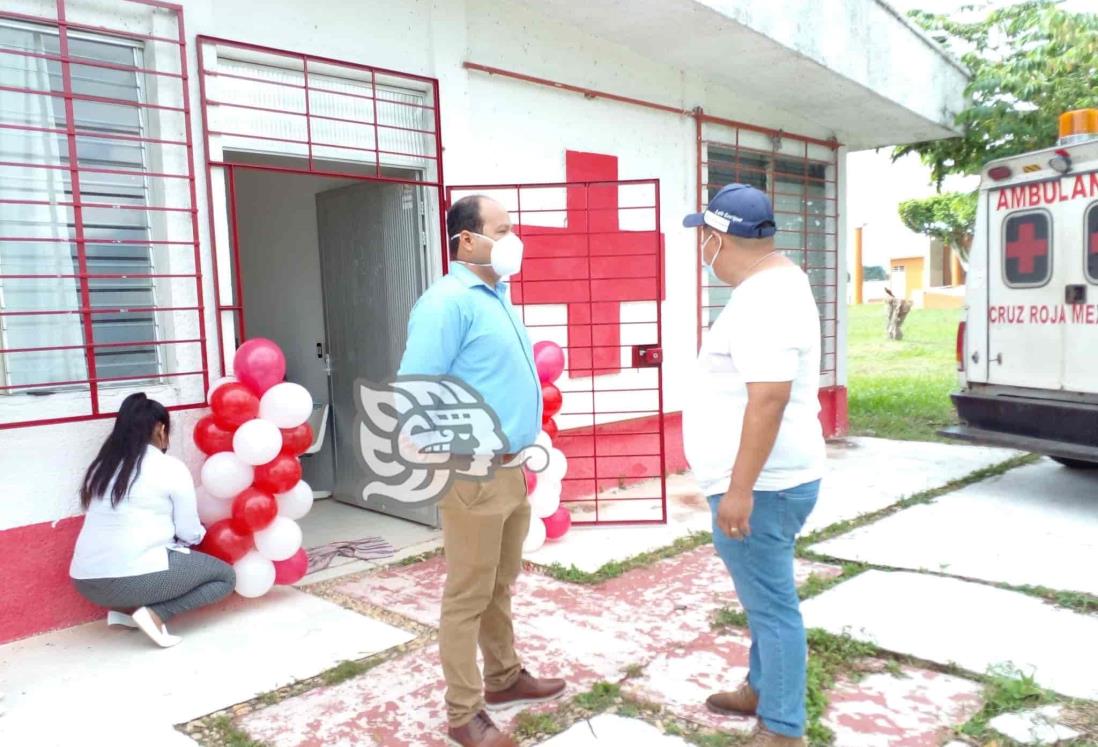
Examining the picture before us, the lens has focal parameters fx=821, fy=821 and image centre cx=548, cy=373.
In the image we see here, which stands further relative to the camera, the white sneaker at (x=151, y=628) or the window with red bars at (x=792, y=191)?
the window with red bars at (x=792, y=191)

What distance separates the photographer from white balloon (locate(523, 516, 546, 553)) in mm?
4418

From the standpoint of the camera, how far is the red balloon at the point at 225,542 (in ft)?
11.9

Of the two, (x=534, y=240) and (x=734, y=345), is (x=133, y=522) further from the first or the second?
(x=534, y=240)

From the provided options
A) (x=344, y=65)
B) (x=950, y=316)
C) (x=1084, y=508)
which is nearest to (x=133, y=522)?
(x=344, y=65)

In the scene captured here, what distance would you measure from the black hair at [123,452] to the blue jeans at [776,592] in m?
2.35

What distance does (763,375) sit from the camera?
2129 mm

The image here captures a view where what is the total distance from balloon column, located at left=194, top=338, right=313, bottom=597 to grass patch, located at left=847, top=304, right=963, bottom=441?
4809 millimetres

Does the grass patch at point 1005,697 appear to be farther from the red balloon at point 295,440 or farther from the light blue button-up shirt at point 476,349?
the red balloon at point 295,440

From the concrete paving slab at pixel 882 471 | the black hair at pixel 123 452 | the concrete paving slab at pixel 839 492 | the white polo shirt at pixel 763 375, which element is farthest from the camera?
the concrete paving slab at pixel 882 471

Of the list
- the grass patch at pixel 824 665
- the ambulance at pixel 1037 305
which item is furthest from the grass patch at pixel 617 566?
the ambulance at pixel 1037 305

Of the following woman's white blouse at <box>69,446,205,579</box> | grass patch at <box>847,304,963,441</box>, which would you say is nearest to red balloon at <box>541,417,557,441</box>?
woman's white blouse at <box>69,446,205,579</box>

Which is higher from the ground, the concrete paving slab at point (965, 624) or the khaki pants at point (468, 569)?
the khaki pants at point (468, 569)

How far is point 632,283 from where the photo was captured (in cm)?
585

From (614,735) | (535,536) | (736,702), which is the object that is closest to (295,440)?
(535,536)
